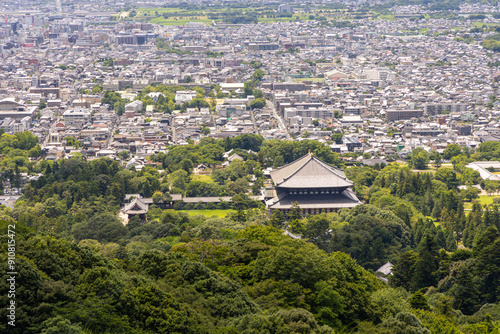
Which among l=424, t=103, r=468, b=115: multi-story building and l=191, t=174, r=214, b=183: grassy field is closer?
l=191, t=174, r=214, b=183: grassy field

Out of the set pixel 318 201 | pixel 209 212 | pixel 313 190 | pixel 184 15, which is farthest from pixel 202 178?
pixel 184 15

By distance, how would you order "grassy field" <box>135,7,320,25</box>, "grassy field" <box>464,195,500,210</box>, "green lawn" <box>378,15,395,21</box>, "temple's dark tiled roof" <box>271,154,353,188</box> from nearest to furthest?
"temple's dark tiled roof" <box>271,154,353,188</box>, "grassy field" <box>464,195,500,210</box>, "green lawn" <box>378,15,395,21</box>, "grassy field" <box>135,7,320,25</box>

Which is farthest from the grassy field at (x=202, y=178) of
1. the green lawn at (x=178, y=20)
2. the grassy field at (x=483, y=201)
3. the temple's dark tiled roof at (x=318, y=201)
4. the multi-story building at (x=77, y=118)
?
the green lawn at (x=178, y=20)

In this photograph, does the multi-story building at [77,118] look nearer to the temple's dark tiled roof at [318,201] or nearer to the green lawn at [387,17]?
the temple's dark tiled roof at [318,201]

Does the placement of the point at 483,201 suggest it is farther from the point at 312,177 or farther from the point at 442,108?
the point at 442,108

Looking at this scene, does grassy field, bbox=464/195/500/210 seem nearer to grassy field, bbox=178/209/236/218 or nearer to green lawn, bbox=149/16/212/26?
grassy field, bbox=178/209/236/218

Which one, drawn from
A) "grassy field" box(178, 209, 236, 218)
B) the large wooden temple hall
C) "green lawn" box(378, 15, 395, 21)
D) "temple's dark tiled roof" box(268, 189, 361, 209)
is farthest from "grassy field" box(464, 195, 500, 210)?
"green lawn" box(378, 15, 395, 21)
